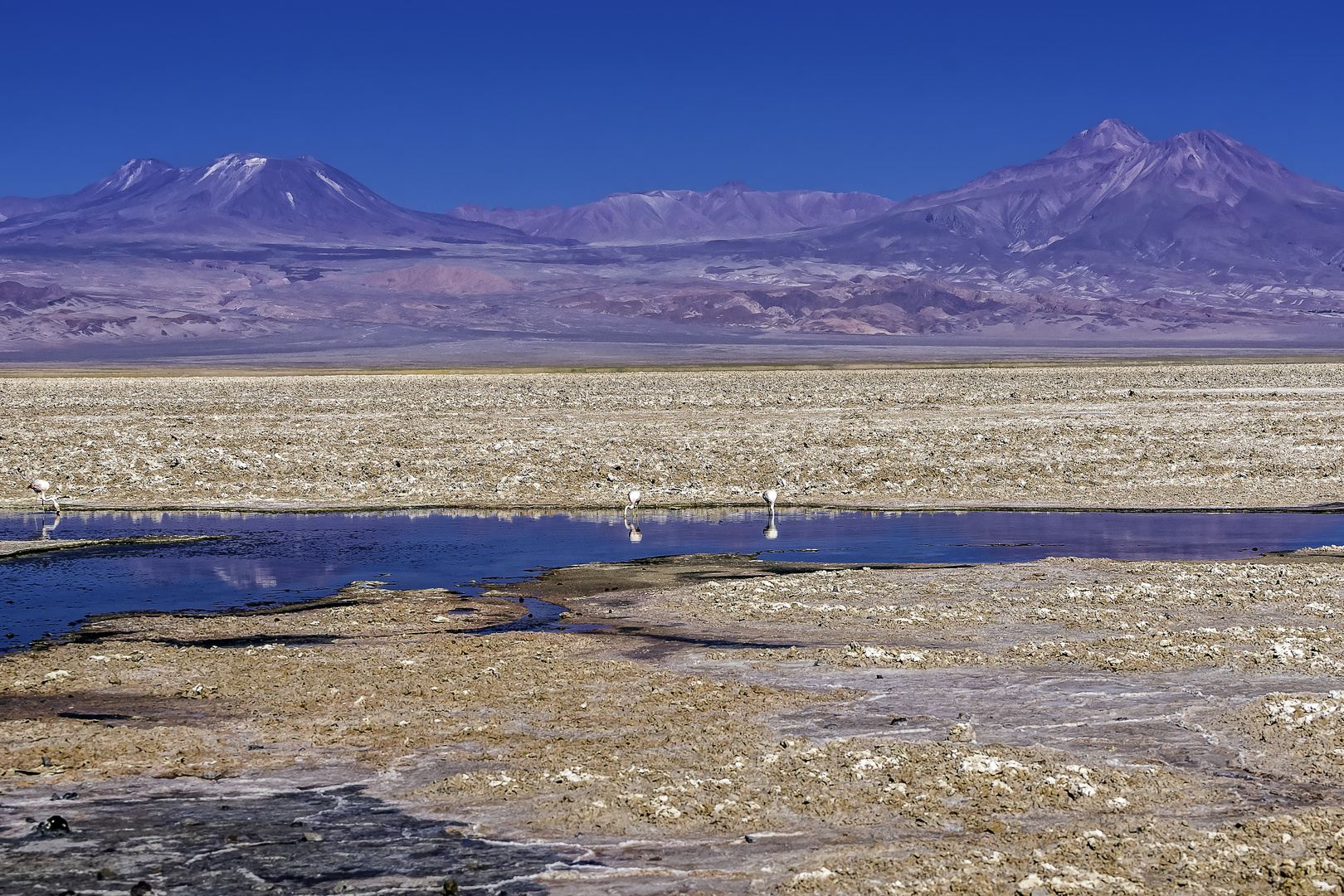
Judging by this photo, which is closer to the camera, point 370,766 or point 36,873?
point 36,873

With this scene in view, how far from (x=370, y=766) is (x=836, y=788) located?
129 inches

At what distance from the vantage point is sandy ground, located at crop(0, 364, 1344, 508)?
89.6 feet

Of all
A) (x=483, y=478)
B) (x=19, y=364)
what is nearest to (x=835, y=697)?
(x=483, y=478)

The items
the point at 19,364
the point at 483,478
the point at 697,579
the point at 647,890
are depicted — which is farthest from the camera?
the point at 19,364

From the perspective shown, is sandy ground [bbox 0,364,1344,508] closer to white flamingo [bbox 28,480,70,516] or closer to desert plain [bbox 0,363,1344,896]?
white flamingo [bbox 28,480,70,516]

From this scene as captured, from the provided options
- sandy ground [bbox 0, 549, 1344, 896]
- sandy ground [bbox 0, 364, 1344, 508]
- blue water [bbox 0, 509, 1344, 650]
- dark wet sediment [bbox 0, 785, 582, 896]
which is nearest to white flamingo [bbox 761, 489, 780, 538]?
blue water [bbox 0, 509, 1344, 650]

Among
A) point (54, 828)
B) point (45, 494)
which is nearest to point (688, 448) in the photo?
point (45, 494)

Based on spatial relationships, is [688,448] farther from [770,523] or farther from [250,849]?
[250,849]

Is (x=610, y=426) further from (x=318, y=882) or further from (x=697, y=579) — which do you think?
(x=318, y=882)

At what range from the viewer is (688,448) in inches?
1330

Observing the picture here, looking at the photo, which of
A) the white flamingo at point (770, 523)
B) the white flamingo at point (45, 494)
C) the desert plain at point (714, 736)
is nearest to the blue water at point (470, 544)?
the white flamingo at point (770, 523)

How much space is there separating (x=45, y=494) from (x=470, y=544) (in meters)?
10.2

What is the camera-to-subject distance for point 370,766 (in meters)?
10.0

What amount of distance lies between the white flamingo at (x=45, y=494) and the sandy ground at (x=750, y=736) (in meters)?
10.8
